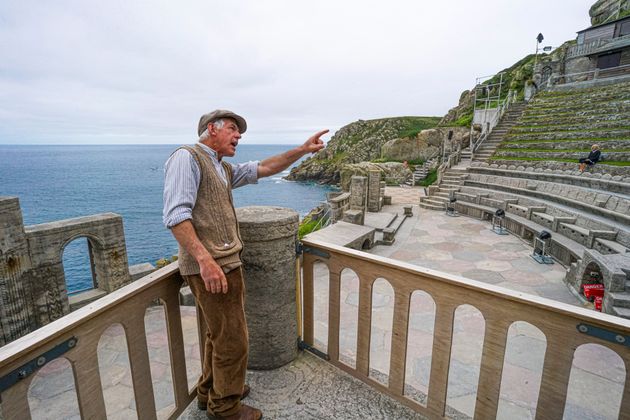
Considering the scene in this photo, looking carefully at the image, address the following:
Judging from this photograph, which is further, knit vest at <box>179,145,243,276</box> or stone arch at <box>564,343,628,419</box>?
stone arch at <box>564,343,628,419</box>

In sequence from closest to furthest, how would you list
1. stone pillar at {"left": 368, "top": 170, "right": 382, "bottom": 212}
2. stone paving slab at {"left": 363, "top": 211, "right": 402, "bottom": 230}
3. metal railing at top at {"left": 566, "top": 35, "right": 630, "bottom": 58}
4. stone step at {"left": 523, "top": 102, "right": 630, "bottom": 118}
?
stone paving slab at {"left": 363, "top": 211, "right": 402, "bottom": 230} → stone pillar at {"left": 368, "top": 170, "right": 382, "bottom": 212} → stone step at {"left": 523, "top": 102, "right": 630, "bottom": 118} → metal railing at top at {"left": 566, "top": 35, "right": 630, "bottom": 58}

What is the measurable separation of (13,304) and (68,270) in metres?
24.2

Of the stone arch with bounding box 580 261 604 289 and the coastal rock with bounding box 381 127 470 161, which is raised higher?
the coastal rock with bounding box 381 127 470 161

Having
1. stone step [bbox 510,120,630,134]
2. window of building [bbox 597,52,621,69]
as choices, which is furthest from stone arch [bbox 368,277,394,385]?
window of building [bbox 597,52,621,69]

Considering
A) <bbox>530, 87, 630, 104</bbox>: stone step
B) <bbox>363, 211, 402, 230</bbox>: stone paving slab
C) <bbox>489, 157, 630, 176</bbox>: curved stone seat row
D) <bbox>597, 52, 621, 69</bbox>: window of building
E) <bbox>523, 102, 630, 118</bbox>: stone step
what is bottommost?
<bbox>363, 211, 402, 230</bbox>: stone paving slab

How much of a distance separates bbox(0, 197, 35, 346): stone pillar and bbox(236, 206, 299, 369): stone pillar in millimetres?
A: 6589

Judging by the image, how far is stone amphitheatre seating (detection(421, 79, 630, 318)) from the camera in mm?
7340

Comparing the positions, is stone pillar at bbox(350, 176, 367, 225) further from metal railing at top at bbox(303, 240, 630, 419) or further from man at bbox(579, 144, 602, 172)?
man at bbox(579, 144, 602, 172)

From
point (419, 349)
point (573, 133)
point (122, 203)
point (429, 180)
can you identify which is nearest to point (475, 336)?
point (419, 349)

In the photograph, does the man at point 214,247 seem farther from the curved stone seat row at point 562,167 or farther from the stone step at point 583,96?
the stone step at point 583,96

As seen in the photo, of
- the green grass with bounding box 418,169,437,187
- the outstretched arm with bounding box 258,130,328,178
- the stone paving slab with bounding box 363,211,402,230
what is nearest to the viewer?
the outstretched arm with bounding box 258,130,328,178

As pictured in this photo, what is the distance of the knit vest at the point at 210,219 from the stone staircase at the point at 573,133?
669 inches

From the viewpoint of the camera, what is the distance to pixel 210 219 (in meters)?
2.20

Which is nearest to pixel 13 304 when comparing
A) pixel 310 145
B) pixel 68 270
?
pixel 310 145
